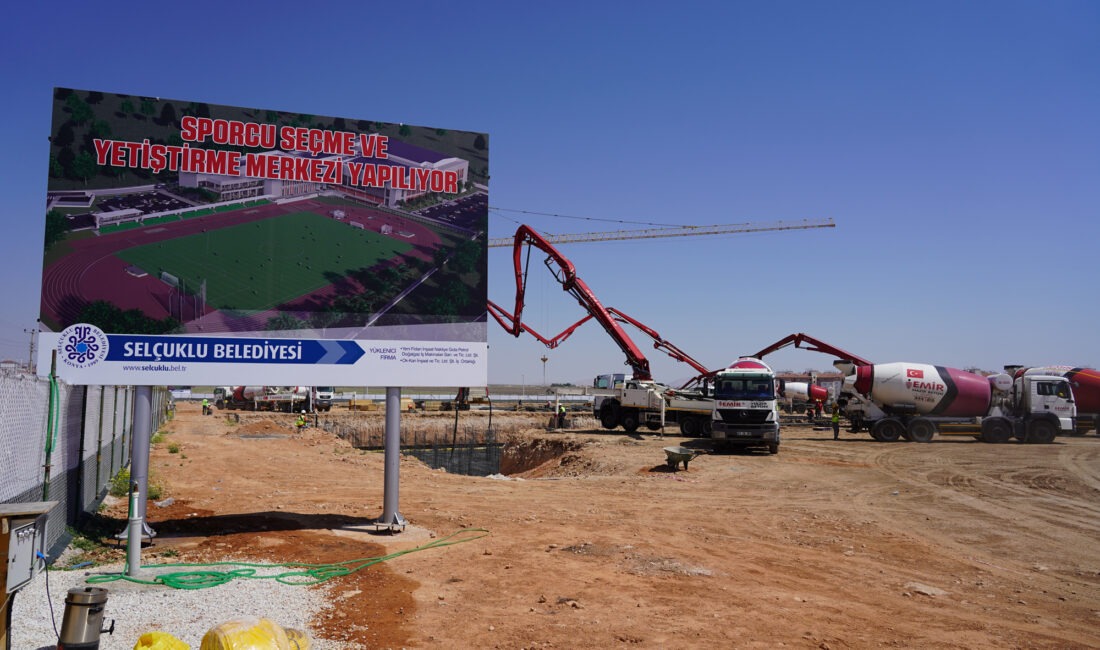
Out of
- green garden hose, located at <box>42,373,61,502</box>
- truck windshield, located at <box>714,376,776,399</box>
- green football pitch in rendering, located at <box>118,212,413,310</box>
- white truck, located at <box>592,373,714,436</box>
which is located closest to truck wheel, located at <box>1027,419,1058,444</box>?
white truck, located at <box>592,373,714,436</box>

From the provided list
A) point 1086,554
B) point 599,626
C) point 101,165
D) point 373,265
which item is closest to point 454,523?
point 373,265

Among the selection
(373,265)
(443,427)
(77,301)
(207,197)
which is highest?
(207,197)

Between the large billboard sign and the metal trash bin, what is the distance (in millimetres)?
6041

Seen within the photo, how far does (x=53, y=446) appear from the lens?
29.6ft

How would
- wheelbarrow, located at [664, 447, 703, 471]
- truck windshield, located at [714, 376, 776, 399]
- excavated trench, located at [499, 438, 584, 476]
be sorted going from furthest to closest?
excavated trench, located at [499, 438, 584, 476] < truck windshield, located at [714, 376, 776, 399] < wheelbarrow, located at [664, 447, 703, 471]

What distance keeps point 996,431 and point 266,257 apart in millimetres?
33397

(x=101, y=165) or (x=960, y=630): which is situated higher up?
(x=101, y=165)

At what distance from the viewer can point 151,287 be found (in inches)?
400

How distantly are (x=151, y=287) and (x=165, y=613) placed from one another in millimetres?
5084

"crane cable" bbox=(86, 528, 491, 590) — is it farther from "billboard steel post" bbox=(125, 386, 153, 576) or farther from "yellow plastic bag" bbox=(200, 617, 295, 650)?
"yellow plastic bag" bbox=(200, 617, 295, 650)

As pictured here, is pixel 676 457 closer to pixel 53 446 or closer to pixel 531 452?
pixel 531 452

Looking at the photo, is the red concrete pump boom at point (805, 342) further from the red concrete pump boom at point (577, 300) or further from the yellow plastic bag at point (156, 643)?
the yellow plastic bag at point (156, 643)

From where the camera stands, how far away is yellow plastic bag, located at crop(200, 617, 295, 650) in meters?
4.49

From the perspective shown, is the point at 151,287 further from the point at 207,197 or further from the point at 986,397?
the point at 986,397
